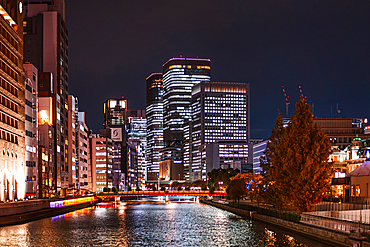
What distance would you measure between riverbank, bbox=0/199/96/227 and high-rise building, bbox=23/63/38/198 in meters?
26.1

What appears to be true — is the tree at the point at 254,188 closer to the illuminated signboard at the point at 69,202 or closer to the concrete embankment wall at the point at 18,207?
the concrete embankment wall at the point at 18,207

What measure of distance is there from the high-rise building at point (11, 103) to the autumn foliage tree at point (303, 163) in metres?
68.3

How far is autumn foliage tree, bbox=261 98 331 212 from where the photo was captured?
61.5m

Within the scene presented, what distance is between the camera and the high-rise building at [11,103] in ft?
347

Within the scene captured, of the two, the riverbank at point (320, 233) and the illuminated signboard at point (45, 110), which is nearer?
the riverbank at point (320, 233)

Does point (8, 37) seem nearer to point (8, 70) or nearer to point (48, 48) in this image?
point (8, 70)

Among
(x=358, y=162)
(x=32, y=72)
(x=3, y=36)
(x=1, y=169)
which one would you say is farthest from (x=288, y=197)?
(x=32, y=72)

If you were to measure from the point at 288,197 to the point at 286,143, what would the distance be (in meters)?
7.65

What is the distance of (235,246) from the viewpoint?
179ft

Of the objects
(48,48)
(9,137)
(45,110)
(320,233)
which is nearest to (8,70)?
(9,137)

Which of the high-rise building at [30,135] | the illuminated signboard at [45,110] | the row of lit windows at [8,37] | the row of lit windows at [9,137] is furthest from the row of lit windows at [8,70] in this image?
the illuminated signboard at [45,110]

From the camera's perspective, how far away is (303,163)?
207ft

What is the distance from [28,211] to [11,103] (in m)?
34.9

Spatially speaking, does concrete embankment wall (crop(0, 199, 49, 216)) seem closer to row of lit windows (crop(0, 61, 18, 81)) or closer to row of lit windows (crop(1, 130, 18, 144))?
row of lit windows (crop(1, 130, 18, 144))
